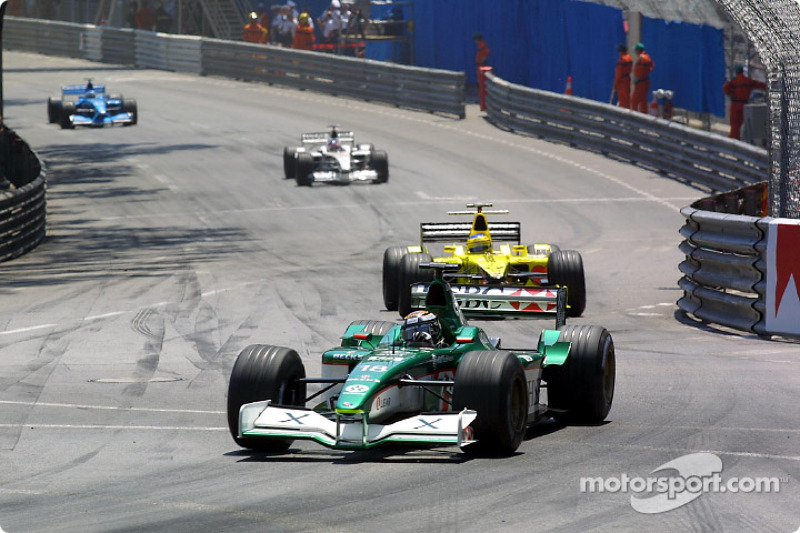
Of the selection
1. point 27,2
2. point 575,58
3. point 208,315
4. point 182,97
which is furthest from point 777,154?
point 27,2

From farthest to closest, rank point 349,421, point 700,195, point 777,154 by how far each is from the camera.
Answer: point 700,195 → point 777,154 → point 349,421

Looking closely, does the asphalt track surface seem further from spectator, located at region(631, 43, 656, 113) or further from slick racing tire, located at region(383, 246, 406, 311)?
spectator, located at region(631, 43, 656, 113)

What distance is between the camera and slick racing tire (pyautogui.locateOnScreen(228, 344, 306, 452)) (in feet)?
31.4

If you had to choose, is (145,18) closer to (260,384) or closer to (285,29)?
(285,29)

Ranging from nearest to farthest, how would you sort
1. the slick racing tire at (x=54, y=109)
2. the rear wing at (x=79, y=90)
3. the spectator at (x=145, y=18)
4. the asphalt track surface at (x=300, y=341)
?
the asphalt track surface at (x=300, y=341) → the rear wing at (x=79, y=90) → the slick racing tire at (x=54, y=109) → the spectator at (x=145, y=18)

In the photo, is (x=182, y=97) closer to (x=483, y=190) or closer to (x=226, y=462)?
(x=483, y=190)

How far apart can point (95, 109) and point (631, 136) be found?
1556cm

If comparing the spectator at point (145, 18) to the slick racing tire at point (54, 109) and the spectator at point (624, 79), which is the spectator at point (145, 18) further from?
the spectator at point (624, 79)

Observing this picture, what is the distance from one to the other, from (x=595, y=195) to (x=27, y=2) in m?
44.2

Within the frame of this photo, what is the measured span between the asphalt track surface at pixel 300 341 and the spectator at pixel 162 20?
20.8 m

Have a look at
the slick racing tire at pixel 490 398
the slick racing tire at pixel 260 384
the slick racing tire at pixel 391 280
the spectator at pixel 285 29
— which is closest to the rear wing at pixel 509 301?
the slick racing tire at pixel 391 280

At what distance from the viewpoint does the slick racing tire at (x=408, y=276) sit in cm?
1661

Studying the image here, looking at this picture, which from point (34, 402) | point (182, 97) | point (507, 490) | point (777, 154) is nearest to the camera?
point (507, 490)

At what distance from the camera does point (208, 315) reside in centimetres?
1684
